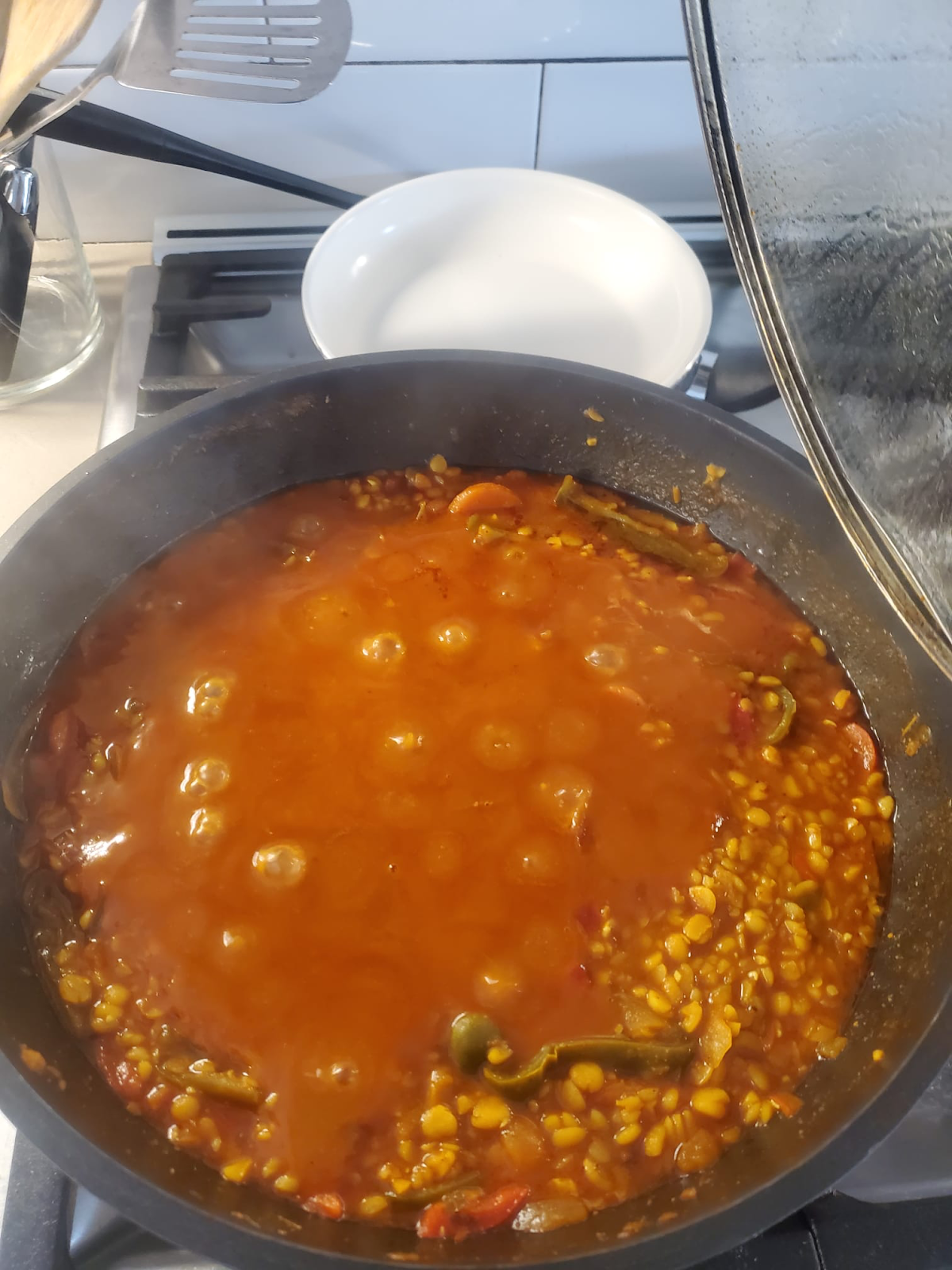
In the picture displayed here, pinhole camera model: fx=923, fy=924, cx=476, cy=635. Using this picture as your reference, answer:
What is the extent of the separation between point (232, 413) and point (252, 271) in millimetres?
565

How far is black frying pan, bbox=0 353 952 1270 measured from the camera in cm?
96

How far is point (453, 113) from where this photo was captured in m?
1.83

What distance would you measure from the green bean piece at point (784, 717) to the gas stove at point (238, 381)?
519 mm

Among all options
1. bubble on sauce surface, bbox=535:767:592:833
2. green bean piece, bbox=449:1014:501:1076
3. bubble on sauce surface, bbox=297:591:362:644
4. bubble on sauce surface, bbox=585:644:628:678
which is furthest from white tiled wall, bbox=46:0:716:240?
green bean piece, bbox=449:1014:501:1076

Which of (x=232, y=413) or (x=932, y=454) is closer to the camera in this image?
(x=932, y=454)

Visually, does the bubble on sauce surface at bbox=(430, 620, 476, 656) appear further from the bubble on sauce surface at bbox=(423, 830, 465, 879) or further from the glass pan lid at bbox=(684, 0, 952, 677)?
the glass pan lid at bbox=(684, 0, 952, 677)

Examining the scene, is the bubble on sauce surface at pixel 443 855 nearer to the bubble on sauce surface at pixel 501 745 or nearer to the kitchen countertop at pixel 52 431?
the bubble on sauce surface at pixel 501 745

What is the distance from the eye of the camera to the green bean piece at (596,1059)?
3.85 feet

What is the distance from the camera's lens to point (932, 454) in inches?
38.5

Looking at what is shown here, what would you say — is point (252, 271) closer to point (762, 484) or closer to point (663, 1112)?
point (762, 484)

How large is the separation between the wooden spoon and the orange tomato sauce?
0.70 m

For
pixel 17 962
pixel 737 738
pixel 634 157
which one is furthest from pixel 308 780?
pixel 634 157

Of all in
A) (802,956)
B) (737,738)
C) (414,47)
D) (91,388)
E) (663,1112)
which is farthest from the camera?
(91,388)

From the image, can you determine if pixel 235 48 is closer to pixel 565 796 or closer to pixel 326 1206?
pixel 565 796
